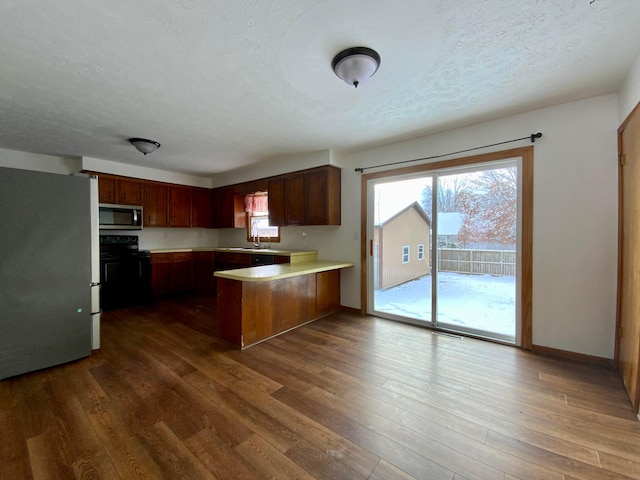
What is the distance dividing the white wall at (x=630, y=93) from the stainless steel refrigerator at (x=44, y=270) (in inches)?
187

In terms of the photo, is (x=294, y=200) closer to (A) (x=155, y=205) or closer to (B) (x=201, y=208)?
(B) (x=201, y=208)

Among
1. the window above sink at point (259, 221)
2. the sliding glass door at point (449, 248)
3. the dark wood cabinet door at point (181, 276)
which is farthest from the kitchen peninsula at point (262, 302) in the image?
the dark wood cabinet door at point (181, 276)

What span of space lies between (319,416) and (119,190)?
16.6ft

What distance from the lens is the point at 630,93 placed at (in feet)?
6.74

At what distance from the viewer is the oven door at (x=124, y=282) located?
13.8 feet

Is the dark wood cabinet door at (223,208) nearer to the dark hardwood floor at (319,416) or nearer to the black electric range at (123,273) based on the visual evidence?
the black electric range at (123,273)

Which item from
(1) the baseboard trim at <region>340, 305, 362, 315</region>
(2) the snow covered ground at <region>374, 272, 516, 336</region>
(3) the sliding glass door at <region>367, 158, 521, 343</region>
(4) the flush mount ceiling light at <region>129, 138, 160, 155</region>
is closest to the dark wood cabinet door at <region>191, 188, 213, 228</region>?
(4) the flush mount ceiling light at <region>129, 138, 160, 155</region>

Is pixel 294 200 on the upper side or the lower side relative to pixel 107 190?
lower

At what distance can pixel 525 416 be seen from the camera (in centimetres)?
177

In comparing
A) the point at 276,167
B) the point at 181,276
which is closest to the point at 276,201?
the point at 276,167

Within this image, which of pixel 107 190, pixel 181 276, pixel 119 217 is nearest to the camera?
pixel 107 190

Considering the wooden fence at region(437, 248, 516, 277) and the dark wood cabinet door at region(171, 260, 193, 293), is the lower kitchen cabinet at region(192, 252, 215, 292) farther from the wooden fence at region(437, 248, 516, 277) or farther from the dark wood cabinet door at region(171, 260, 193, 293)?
the wooden fence at region(437, 248, 516, 277)

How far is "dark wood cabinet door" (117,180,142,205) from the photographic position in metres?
4.69

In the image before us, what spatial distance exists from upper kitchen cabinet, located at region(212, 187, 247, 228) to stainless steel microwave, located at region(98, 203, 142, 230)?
4.97ft
